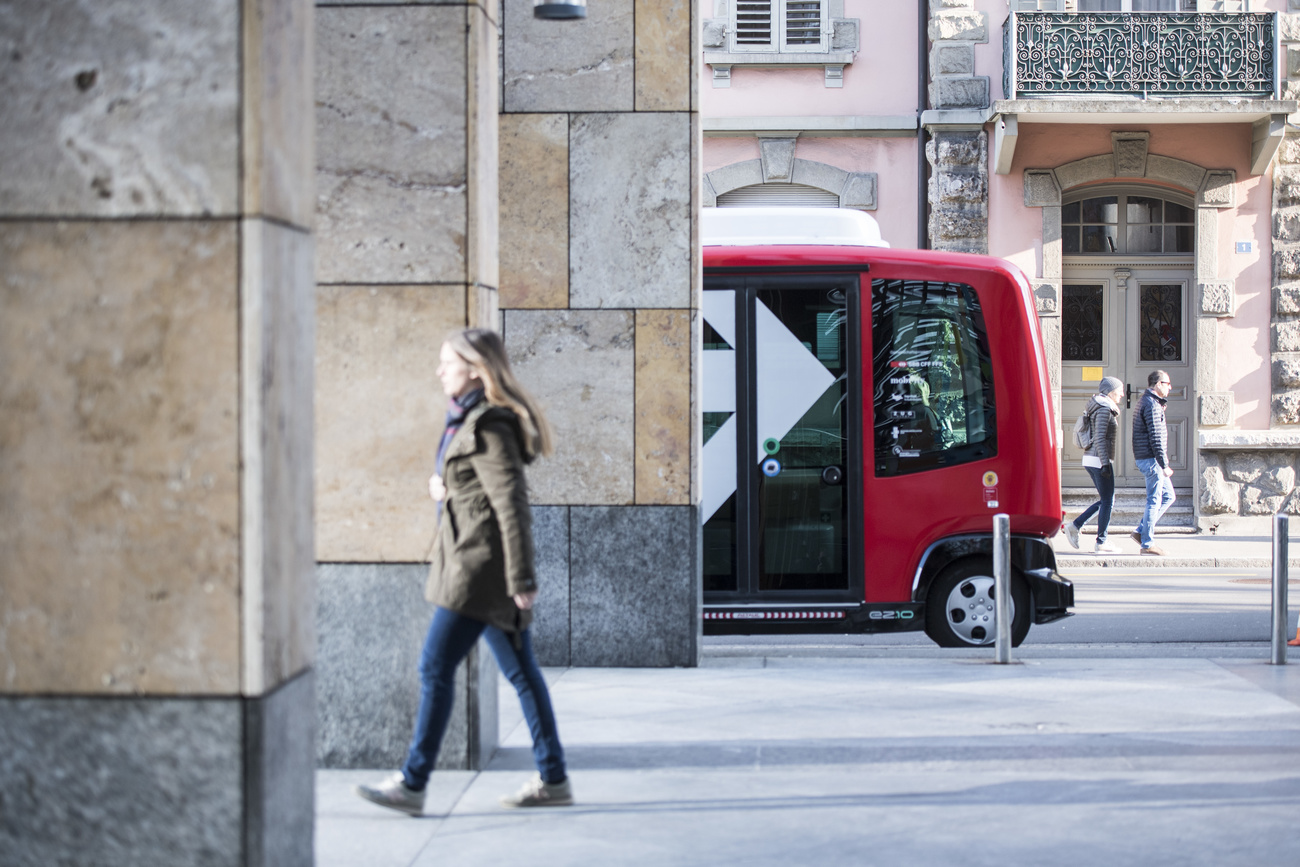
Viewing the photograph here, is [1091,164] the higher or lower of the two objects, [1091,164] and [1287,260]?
the higher

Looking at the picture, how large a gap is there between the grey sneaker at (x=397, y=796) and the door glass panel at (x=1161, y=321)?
15.4 meters

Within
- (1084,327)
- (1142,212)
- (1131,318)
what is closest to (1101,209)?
(1142,212)

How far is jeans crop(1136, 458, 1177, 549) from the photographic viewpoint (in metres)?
15.0

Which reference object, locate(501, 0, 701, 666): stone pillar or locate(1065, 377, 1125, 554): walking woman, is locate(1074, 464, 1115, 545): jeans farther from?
locate(501, 0, 701, 666): stone pillar

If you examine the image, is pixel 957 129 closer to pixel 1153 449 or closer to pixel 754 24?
pixel 754 24

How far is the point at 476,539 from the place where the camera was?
4988mm

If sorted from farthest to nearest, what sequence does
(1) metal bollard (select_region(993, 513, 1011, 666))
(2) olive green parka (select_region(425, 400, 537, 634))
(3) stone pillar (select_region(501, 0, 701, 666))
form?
(1) metal bollard (select_region(993, 513, 1011, 666)), (3) stone pillar (select_region(501, 0, 701, 666)), (2) olive green parka (select_region(425, 400, 537, 634))

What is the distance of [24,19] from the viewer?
3377mm

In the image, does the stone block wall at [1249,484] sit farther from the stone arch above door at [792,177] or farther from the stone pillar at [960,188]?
the stone arch above door at [792,177]

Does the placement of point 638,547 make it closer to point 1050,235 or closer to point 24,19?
point 24,19

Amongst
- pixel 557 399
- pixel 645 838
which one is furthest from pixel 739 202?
pixel 645 838

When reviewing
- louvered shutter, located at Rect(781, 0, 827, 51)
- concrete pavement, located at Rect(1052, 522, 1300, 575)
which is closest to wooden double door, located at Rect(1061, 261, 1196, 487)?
concrete pavement, located at Rect(1052, 522, 1300, 575)

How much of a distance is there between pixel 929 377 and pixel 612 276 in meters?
2.30

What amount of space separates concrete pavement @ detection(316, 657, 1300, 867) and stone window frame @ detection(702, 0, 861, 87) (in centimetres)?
1239
